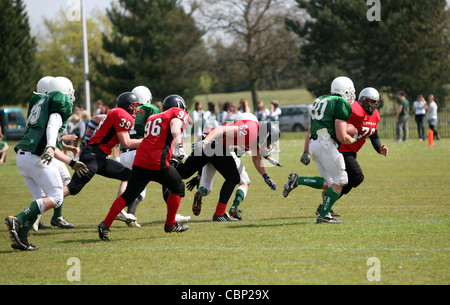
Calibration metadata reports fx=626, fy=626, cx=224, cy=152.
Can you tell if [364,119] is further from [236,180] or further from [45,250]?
[45,250]

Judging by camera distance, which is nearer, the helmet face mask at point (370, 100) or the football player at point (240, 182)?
the helmet face mask at point (370, 100)

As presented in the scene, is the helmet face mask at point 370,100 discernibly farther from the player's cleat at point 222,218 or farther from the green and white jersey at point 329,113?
the player's cleat at point 222,218

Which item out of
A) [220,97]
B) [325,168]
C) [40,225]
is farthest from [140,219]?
[220,97]

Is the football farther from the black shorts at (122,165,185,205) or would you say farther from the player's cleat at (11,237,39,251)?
the player's cleat at (11,237,39,251)

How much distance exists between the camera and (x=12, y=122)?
35.1 metres

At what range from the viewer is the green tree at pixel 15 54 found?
46.3 m

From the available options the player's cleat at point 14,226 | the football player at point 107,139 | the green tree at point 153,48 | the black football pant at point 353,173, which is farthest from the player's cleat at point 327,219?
the green tree at point 153,48

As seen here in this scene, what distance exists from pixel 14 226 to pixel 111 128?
205cm

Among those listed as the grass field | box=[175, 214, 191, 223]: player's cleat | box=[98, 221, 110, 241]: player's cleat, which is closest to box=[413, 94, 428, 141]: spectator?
the grass field

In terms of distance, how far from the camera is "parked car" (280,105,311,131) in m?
38.3

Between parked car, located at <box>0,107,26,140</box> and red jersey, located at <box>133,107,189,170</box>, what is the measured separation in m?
29.1

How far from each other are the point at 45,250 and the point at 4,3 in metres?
43.3

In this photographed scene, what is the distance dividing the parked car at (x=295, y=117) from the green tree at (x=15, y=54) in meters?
19.9

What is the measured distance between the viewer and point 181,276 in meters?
5.64
